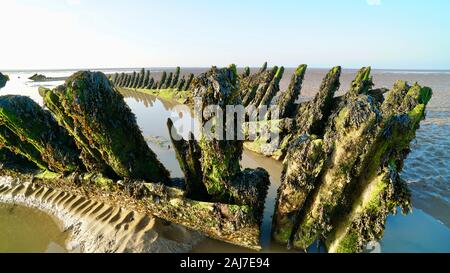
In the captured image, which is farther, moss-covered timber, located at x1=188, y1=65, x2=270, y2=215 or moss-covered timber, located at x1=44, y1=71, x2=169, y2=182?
moss-covered timber, located at x1=44, y1=71, x2=169, y2=182

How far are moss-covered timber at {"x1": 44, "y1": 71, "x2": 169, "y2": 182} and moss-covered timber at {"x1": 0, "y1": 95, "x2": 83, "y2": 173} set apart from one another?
1.12 metres

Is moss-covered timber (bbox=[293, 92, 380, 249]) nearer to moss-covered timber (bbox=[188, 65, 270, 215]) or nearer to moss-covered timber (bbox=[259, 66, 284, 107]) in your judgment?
moss-covered timber (bbox=[188, 65, 270, 215])

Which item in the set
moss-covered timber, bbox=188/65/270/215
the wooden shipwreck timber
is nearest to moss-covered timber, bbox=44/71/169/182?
the wooden shipwreck timber

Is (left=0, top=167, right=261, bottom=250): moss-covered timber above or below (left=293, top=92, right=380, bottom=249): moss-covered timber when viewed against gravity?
below

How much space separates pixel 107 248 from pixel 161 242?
1279mm

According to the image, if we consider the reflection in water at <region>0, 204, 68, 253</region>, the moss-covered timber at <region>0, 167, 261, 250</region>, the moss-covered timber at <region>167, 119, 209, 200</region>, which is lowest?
the reflection in water at <region>0, 204, 68, 253</region>

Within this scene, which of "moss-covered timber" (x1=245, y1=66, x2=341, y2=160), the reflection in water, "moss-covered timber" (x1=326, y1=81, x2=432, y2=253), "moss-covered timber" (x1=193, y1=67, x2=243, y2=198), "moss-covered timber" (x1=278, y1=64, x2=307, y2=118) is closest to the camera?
"moss-covered timber" (x1=326, y1=81, x2=432, y2=253)

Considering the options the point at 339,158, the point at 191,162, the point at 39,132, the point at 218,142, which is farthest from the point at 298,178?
the point at 39,132

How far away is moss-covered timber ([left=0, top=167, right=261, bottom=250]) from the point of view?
5555 millimetres

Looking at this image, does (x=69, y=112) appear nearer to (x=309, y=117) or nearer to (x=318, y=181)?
(x=318, y=181)

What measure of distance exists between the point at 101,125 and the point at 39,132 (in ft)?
Result: 10.00

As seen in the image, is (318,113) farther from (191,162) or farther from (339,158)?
(191,162)

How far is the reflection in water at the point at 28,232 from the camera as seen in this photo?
6.86 m

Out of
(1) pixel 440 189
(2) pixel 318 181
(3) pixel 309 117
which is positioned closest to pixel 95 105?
(2) pixel 318 181
